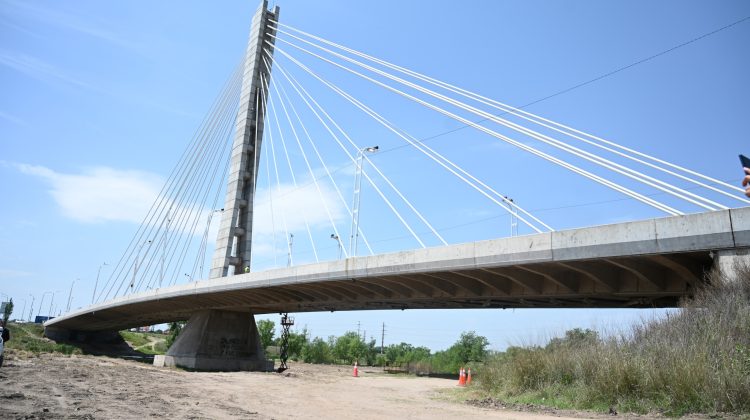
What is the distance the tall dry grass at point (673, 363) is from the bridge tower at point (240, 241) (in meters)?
22.0

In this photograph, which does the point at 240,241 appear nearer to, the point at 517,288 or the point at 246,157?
the point at 246,157

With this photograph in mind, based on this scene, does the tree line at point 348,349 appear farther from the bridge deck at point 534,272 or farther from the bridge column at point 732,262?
the bridge column at point 732,262

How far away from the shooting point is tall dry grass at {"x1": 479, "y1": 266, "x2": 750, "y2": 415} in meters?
8.65

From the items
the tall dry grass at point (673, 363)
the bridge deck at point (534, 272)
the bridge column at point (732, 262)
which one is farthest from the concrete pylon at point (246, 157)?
the bridge column at point (732, 262)

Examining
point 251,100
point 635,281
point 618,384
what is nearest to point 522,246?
point 635,281

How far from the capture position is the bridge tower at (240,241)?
31.4 m

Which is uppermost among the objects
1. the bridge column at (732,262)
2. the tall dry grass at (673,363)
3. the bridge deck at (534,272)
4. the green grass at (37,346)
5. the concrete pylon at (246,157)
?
the concrete pylon at (246,157)

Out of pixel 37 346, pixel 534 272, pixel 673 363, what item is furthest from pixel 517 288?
pixel 37 346

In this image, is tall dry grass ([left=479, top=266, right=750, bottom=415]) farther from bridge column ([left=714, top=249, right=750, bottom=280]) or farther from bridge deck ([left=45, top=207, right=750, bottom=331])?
bridge deck ([left=45, top=207, right=750, bottom=331])

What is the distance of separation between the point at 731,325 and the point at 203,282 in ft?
87.3

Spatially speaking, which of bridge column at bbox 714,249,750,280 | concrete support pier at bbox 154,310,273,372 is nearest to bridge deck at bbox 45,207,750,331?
bridge column at bbox 714,249,750,280

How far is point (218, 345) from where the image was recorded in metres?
36.7

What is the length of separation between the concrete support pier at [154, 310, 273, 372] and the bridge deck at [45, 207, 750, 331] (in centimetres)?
681

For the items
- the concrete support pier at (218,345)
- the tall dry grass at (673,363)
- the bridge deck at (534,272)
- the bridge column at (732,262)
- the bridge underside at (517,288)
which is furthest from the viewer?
the concrete support pier at (218,345)
